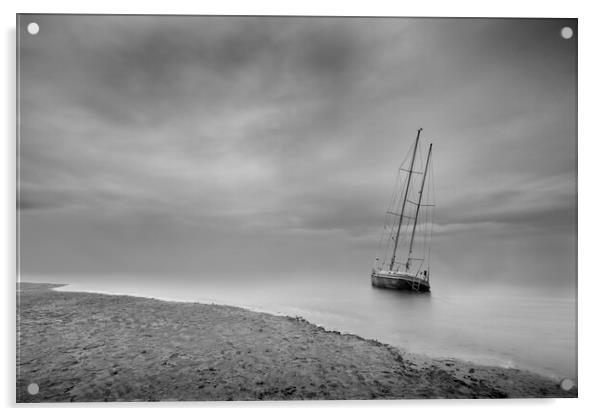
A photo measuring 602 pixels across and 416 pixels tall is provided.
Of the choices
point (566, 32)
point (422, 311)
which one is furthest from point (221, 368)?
point (566, 32)

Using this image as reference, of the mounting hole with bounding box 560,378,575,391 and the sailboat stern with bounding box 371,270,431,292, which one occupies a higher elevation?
the sailboat stern with bounding box 371,270,431,292

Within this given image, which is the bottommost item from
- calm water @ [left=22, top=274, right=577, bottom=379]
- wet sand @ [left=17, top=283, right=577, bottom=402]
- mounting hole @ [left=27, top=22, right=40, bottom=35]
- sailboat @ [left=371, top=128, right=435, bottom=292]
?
wet sand @ [left=17, top=283, right=577, bottom=402]

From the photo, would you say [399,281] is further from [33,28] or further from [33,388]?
[33,28]

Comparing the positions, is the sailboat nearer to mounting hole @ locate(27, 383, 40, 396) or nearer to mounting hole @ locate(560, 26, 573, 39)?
mounting hole @ locate(560, 26, 573, 39)

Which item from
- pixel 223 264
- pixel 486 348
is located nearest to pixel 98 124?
pixel 223 264

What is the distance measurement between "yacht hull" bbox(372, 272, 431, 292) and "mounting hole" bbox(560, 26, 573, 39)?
2277 millimetres

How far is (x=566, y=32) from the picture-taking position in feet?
8.13

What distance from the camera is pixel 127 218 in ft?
8.51

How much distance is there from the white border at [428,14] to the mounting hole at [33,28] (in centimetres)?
12

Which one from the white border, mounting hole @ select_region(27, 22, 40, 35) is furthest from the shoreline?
mounting hole @ select_region(27, 22, 40, 35)

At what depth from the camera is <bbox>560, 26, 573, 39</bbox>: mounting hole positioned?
248 cm

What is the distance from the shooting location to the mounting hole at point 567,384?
2.33 meters

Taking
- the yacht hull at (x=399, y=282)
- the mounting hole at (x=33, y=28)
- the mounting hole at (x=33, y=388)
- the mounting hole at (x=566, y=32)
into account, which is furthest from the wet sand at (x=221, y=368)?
the mounting hole at (x=566, y=32)

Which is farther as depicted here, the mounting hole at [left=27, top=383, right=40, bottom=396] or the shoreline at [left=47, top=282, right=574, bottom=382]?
the shoreline at [left=47, top=282, right=574, bottom=382]
